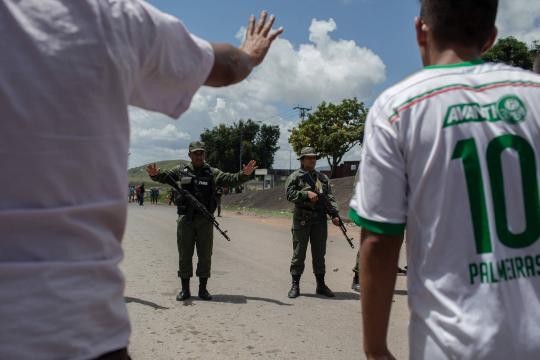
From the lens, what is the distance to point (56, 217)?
1.25m

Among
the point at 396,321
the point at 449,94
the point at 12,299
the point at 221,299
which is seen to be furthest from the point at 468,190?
the point at 221,299

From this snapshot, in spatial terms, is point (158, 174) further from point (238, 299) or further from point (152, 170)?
point (238, 299)

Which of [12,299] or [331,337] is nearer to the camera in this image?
[12,299]

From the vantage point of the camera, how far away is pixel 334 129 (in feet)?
157

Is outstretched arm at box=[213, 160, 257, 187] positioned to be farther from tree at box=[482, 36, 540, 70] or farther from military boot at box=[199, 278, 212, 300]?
tree at box=[482, 36, 540, 70]

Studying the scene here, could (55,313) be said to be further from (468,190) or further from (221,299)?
(221,299)

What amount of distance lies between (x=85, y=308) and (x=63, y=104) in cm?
50

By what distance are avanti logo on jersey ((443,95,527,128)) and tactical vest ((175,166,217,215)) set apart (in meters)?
5.93

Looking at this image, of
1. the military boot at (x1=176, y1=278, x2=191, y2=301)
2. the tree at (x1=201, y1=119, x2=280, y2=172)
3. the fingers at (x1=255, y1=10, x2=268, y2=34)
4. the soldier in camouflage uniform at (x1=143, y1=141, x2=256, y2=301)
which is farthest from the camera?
the tree at (x1=201, y1=119, x2=280, y2=172)

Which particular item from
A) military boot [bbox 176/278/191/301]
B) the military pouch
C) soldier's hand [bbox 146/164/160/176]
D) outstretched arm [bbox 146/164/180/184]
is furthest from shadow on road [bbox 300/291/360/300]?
soldier's hand [bbox 146/164/160/176]

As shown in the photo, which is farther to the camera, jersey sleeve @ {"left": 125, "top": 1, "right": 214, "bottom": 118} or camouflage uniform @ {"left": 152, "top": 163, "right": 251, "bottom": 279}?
camouflage uniform @ {"left": 152, "top": 163, "right": 251, "bottom": 279}

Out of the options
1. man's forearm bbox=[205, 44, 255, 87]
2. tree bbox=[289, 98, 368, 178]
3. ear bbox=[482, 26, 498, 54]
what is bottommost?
man's forearm bbox=[205, 44, 255, 87]

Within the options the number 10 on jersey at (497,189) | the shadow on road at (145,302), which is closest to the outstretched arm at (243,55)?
the number 10 on jersey at (497,189)

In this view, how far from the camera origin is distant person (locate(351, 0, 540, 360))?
60.1 inches
